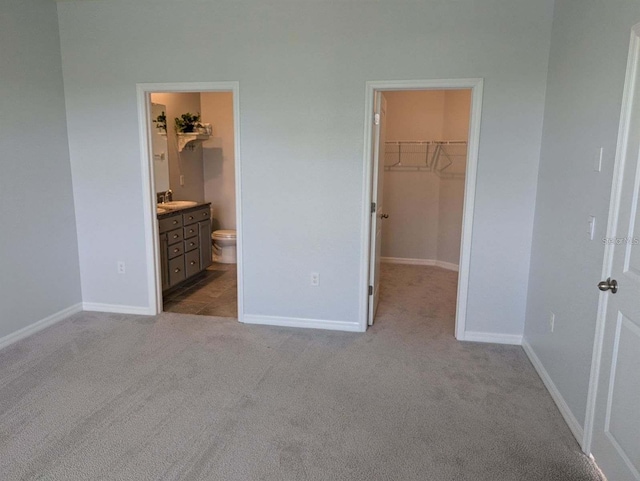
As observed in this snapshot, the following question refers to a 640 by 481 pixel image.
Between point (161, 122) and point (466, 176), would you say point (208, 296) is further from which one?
point (466, 176)

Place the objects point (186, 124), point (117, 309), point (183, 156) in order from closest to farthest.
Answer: point (117, 309) → point (186, 124) → point (183, 156)

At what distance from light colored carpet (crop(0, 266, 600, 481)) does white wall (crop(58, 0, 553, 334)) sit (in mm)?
482

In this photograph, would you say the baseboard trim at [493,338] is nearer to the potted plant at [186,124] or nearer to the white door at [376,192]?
the white door at [376,192]

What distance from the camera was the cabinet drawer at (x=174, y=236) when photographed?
175 inches

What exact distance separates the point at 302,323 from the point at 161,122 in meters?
2.94

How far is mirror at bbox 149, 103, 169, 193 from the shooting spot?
16.1 ft

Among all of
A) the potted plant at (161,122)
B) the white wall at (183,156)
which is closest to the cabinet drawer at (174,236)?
the white wall at (183,156)

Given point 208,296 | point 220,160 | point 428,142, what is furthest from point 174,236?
point 428,142

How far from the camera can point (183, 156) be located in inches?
223

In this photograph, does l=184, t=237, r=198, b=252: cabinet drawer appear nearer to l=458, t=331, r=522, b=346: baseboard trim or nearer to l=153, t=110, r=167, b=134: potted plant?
l=153, t=110, r=167, b=134: potted plant

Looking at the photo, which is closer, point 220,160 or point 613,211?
point 613,211

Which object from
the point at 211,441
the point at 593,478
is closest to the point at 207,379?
the point at 211,441

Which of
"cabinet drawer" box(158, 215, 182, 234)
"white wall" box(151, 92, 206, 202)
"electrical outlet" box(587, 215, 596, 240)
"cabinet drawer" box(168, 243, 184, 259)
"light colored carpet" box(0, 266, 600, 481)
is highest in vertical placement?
"white wall" box(151, 92, 206, 202)

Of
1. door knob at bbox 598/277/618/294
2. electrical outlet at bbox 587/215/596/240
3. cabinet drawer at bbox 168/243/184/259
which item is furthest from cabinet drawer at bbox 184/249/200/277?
door knob at bbox 598/277/618/294
